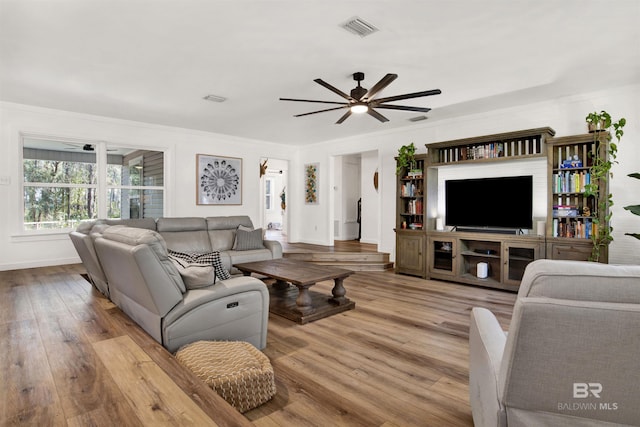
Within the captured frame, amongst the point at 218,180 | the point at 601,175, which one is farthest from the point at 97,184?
the point at 601,175

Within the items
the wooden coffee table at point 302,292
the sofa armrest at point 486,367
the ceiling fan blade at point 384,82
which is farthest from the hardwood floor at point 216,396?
the ceiling fan blade at point 384,82

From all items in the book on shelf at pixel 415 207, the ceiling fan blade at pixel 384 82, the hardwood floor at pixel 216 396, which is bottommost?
the hardwood floor at pixel 216 396

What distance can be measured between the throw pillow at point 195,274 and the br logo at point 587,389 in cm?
222

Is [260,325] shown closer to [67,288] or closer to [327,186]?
[67,288]

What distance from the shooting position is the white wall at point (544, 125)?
4.23m

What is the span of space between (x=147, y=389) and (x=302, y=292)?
201 cm

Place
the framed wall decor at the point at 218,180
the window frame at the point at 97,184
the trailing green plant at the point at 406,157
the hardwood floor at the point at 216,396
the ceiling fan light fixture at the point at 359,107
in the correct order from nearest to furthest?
the hardwood floor at the point at 216,396 → the ceiling fan light fixture at the point at 359,107 → the window frame at the point at 97,184 → the trailing green plant at the point at 406,157 → the framed wall decor at the point at 218,180

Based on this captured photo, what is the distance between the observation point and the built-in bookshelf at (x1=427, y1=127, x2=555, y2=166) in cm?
457

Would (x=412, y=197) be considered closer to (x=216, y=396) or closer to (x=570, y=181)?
(x=570, y=181)

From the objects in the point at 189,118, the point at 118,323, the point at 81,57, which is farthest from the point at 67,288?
the point at 189,118

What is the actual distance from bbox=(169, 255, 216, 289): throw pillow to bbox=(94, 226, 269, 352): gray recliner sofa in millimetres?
17

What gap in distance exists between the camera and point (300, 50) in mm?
3357

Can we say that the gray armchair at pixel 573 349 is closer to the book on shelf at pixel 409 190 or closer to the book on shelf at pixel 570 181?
the book on shelf at pixel 570 181

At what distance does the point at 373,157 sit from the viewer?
27.4ft
